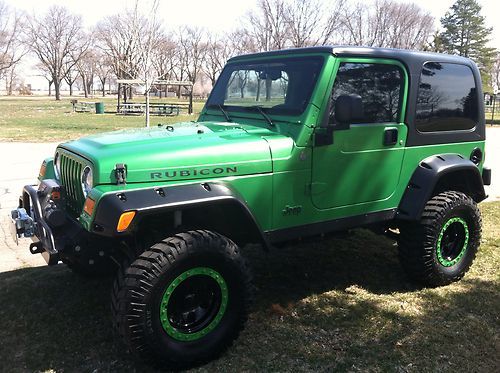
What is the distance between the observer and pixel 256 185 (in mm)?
3324

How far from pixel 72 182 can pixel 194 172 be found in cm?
95

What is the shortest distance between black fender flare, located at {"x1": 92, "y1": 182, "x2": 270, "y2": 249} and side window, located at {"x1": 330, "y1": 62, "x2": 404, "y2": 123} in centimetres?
121

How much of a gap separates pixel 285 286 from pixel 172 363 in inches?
62.2

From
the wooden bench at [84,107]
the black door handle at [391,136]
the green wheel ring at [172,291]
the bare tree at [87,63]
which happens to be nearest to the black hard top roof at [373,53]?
the black door handle at [391,136]

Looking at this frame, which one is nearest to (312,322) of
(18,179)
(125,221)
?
(125,221)

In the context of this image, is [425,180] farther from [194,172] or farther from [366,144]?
[194,172]

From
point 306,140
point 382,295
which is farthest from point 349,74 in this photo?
point 382,295

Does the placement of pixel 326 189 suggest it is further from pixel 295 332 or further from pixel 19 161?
pixel 19 161

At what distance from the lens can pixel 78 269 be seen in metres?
4.23

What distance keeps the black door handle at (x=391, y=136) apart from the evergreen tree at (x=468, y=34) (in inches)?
1693

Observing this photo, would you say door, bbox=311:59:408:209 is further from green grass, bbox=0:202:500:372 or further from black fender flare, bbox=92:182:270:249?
black fender flare, bbox=92:182:270:249

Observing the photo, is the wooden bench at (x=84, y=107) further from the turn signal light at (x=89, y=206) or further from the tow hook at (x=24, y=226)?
the turn signal light at (x=89, y=206)

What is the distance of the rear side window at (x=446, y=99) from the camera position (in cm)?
414

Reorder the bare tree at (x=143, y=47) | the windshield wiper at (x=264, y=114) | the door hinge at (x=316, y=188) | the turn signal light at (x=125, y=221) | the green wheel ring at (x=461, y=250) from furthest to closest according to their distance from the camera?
the bare tree at (x=143, y=47) < the green wheel ring at (x=461, y=250) < the windshield wiper at (x=264, y=114) < the door hinge at (x=316, y=188) < the turn signal light at (x=125, y=221)
